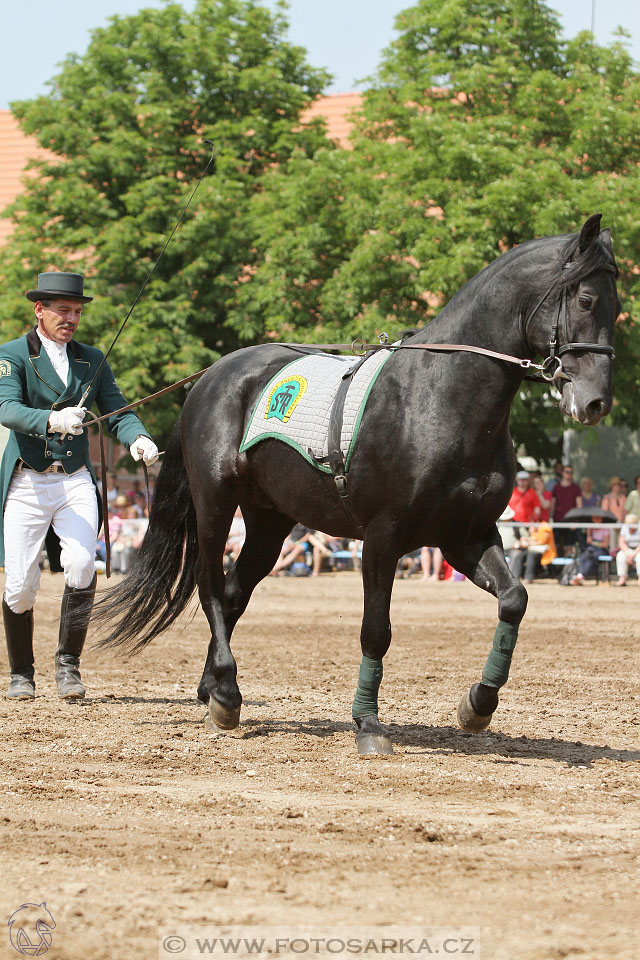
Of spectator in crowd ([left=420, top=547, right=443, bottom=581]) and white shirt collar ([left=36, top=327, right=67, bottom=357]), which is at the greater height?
white shirt collar ([left=36, top=327, right=67, bottom=357])

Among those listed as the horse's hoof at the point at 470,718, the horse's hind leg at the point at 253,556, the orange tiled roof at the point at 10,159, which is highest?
the orange tiled roof at the point at 10,159

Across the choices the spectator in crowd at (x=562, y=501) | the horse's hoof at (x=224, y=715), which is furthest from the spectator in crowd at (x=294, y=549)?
the horse's hoof at (x=224, y=715)

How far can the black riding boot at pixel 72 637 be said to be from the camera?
284 inches

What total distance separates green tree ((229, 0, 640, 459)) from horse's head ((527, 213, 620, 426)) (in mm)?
13553

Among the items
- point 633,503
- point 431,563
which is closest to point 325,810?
point 633,503

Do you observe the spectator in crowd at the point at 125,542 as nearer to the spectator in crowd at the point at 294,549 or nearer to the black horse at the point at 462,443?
the spectator in crowd at the point at 294,549

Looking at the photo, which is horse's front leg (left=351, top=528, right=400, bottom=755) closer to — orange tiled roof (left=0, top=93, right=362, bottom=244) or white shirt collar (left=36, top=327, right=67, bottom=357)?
white shirt collar (left=36, top=327, right=67, bottom=357)

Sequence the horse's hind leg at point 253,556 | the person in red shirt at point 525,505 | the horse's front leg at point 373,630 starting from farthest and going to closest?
the person in red shirt at point 525,505 < the horse's hind leg at point 253,556 < the horse's front leg at point 373,630

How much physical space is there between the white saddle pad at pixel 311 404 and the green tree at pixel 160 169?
1714 cm

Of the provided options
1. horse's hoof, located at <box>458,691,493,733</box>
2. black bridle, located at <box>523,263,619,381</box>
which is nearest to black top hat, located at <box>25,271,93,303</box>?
black bridle, located at <box>523,263,619,381</box>

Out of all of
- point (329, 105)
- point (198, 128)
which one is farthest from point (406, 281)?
point (329, 105)

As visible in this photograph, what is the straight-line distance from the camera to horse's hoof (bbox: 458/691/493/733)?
564 cm

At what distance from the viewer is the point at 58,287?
6.95m

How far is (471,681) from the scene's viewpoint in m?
8.12
